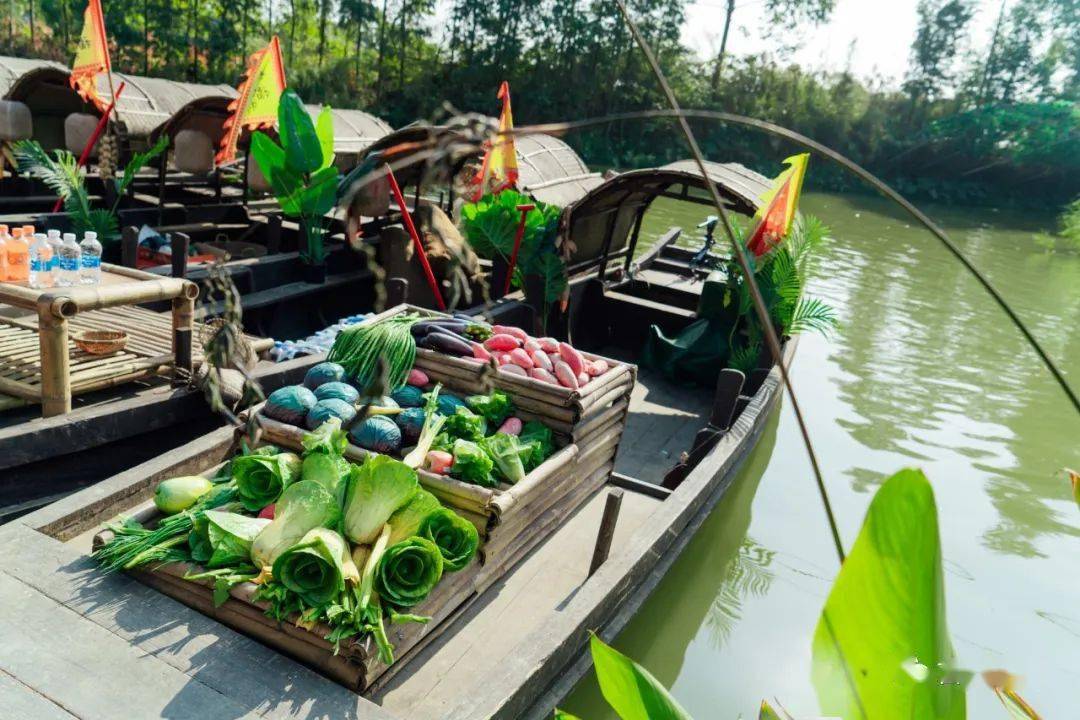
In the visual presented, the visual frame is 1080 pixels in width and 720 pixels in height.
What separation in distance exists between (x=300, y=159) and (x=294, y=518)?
201 inches

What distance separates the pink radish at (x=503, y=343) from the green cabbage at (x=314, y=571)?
6.00 ft

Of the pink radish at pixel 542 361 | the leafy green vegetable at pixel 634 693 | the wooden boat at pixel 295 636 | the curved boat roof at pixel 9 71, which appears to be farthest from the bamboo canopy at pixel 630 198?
the curved boat roof at pixel 9 71

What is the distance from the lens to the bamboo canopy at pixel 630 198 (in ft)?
23.7

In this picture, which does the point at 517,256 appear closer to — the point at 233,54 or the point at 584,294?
the point at 584,294

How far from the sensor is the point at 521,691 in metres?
2.87

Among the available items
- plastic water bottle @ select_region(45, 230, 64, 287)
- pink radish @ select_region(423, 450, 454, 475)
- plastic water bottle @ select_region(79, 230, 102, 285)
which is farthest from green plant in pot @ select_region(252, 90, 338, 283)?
pink radish @ select_region(423, 450, 454, 475)

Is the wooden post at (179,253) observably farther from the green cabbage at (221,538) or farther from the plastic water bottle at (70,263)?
the green cabbage at (221,538)

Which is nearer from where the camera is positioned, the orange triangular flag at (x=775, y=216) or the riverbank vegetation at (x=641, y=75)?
the orange triangular flag at (x=775, y=216)

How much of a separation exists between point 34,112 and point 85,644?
35.4 feet

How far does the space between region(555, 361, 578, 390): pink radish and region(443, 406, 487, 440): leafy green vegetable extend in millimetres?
498

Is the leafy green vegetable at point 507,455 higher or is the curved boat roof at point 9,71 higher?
the curved boat roof at point 9,71

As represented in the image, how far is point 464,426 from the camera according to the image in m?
4.01

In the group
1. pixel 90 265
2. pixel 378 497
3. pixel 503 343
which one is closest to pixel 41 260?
pixel 90 265

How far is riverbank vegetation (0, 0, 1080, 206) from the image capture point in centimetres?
2791
